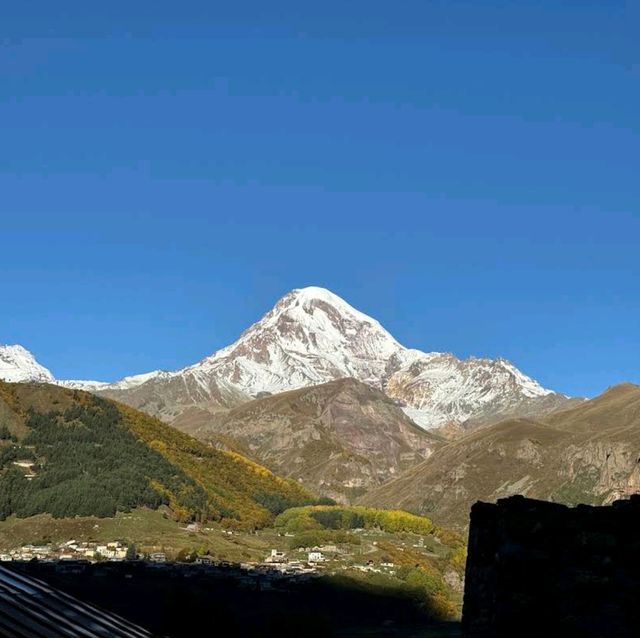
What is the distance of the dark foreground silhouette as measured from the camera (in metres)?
91.8

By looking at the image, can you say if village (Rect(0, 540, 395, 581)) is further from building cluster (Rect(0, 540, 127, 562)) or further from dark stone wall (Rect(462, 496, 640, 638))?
dark stone wall (Rect(462, 496, 640, 638))

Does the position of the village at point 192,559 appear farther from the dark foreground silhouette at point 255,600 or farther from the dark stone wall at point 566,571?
the dark stone wall at point 566,571

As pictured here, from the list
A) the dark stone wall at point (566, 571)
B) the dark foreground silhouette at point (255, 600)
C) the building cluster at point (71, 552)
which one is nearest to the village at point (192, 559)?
the building cluster at point (71, 552)

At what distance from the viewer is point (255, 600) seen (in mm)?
120188

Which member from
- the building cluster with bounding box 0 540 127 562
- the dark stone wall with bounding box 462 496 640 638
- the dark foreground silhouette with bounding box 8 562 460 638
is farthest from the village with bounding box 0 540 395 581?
the dark stone wall with bounding box 462 496 640 638

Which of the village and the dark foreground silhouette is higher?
the village

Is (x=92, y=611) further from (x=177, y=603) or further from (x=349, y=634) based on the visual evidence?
(x=349, y=634)

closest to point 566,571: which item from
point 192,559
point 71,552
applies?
point 192,559

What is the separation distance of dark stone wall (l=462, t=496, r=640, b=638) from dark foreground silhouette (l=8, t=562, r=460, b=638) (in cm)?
7234

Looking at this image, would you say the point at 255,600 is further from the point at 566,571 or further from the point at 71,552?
the point at 566,571

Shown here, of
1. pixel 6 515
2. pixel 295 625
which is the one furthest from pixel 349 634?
pixel 6 515

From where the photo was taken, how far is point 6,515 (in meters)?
189

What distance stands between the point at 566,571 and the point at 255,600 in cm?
11366

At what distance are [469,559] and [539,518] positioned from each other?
251 cm
